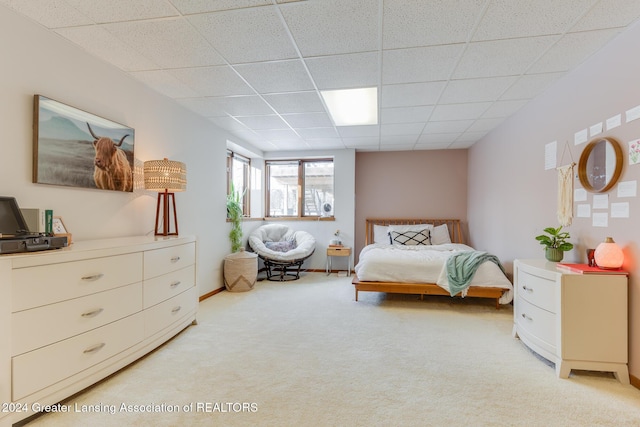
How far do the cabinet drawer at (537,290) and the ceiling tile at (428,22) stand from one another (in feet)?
6.25

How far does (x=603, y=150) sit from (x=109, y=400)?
3798 millimetres

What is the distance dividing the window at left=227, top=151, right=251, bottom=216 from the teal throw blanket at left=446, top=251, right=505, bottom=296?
11.3 feet

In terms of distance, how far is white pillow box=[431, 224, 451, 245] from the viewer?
5.07 meters

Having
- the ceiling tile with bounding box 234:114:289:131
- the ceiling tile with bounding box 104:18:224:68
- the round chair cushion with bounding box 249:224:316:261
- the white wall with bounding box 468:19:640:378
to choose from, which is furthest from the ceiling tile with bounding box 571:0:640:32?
the round chair cushion with bounding box 249:224:316:261

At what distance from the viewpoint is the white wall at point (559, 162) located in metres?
1.90

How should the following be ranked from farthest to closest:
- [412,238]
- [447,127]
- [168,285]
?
[412,238] < [447,127] < [168,285]

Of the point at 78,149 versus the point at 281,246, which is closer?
the point at 78,149

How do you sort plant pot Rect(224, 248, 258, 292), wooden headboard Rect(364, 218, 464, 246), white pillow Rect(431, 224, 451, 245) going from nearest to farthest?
plant pot Rect(224, 248, 258, 292) → white pillow Rect(431, 224, 451, 245) → wooden headboard Rect(364, 218, 464, 246)

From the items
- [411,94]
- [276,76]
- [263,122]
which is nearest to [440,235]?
[411,94]

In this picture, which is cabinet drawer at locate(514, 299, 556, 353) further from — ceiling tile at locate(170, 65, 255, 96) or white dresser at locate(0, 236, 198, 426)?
ceiling tile at locate(170, 65, 255, 96)

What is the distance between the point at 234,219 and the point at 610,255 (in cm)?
421

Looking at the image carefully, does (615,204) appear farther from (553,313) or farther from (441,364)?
(441,364)

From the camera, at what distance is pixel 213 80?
2.67 meters

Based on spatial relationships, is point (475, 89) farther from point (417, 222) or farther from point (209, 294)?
point (209, 294)
